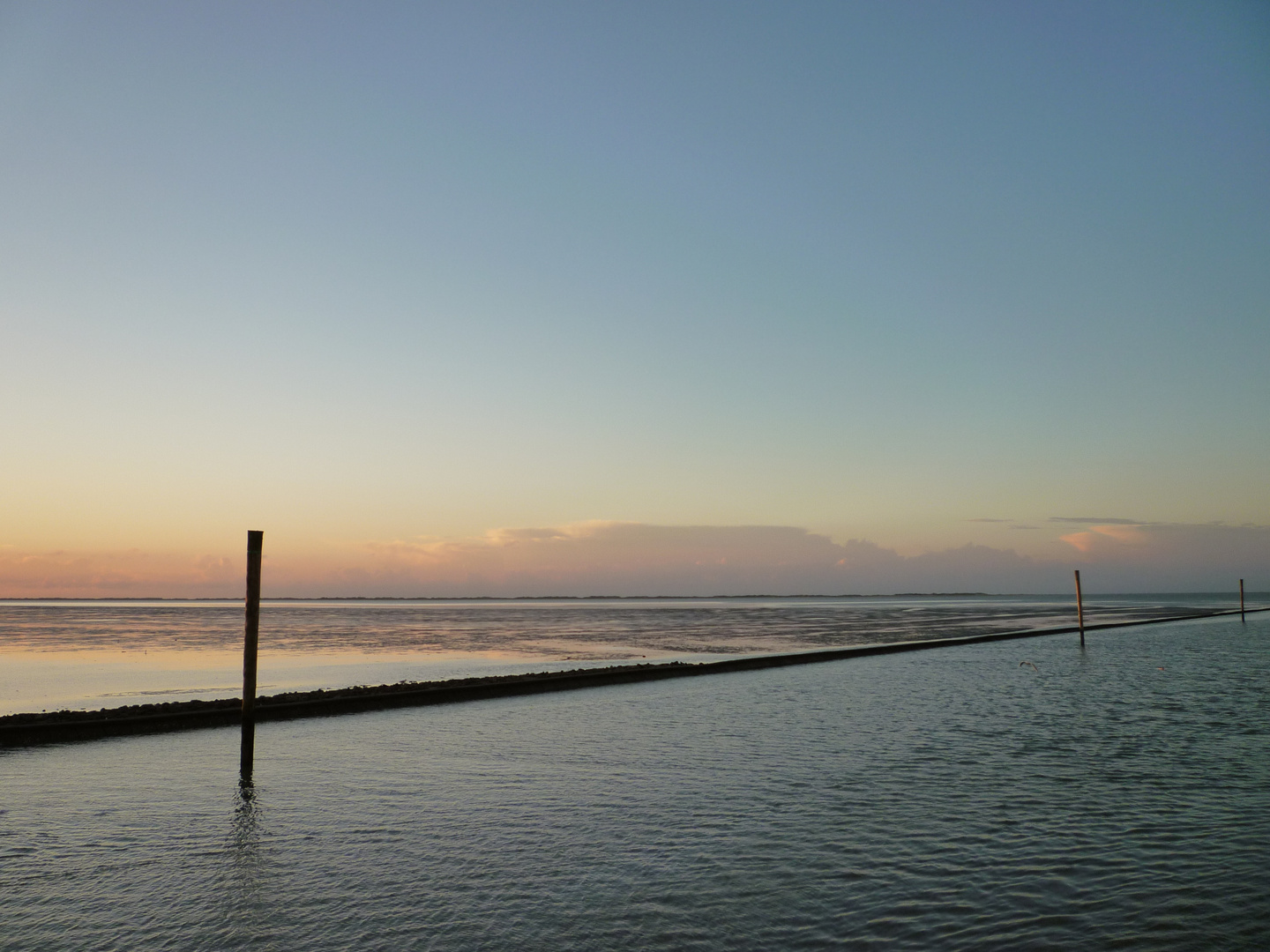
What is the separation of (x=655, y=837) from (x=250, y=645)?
7907mm

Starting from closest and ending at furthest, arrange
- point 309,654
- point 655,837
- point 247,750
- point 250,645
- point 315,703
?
point 655,837
point 247,750
point 250,645
point 315,703
point 309,654

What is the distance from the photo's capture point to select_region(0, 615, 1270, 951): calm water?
7238 millimetres

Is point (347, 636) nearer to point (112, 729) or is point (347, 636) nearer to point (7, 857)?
point (112, 729)

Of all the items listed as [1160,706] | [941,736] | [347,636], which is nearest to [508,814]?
[941,736]

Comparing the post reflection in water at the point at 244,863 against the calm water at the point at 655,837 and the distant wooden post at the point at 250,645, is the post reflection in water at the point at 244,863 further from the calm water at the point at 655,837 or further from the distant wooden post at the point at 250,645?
the distant wooden post at the point at 250,645

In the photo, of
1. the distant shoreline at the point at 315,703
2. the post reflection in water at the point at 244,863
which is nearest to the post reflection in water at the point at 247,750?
the post reflection in water at the point at 244,863

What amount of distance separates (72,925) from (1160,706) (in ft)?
71.0

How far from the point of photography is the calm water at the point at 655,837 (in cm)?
724

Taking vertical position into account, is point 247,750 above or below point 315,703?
above

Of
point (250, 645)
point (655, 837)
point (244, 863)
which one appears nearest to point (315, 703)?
point (250, 645)

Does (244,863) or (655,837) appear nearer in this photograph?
(244,863)

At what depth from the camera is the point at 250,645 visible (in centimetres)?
1405

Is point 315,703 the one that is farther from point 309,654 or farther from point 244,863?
point 309,654

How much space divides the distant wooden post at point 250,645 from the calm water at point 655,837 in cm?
46
